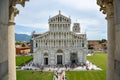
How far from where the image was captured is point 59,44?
2286 inches

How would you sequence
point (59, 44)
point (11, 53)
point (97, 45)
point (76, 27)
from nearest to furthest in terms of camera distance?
1. point (11, 53)
2. point (59, 44)
3. point (76, 27)
4. point (97, 45)

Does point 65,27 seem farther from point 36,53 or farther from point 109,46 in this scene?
point 109,46

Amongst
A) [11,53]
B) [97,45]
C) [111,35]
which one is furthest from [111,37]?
[97,45]

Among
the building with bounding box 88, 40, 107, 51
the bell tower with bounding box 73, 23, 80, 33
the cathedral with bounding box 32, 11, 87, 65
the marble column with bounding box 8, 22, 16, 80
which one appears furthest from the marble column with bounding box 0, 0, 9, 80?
the building with bounding box 88, 40, 107, 51

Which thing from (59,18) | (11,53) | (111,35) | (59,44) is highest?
(59,18)

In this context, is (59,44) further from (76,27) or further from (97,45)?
(97,45)

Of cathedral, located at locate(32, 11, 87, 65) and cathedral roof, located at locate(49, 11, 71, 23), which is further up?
cathedral roof, located at locate(49, 11, 71, 23)

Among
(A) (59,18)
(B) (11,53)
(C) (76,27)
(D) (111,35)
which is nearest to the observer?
(B) (11,53)

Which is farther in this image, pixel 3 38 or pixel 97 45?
pixel 97 45

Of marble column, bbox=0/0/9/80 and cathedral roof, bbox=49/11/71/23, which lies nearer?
marble column, bbox=0/0/9/80

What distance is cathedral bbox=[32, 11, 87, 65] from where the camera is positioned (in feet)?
189

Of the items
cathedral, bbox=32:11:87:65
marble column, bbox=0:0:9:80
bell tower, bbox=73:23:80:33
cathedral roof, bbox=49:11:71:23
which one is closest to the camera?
marble column, bbox=0:0:9:80

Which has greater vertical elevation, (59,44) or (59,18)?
(59,18)

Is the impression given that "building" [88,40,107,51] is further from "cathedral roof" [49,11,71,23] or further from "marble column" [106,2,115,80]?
"marble column" [106,2,115,80]
